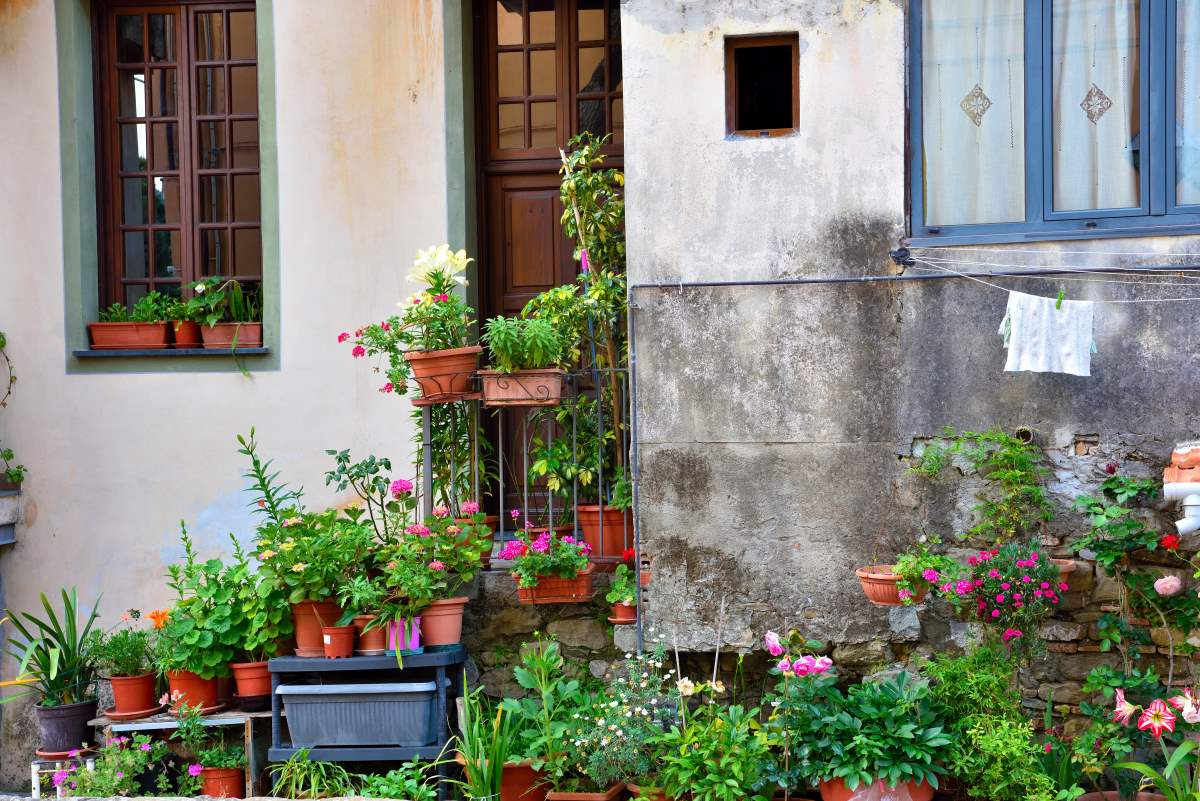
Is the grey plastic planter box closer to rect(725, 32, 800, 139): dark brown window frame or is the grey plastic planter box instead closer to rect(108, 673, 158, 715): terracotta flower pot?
rect(108, 673, 158, 715): terracotta flower pot

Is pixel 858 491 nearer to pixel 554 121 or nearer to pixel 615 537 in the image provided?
pixel 615 537

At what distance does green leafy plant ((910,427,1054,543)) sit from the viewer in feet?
17.5

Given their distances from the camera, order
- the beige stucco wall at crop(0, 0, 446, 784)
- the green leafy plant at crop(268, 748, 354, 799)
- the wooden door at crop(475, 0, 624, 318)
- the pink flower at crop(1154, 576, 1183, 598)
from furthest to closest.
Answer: the wooden door at crop(475, 0, 624, 318)
the beige stucco wall at crop(0, 0, 446, 784)
the green leafy plant at crop(268, 748, 354, 799)
the pink flower at crop(1154, 576, 1183, 598)

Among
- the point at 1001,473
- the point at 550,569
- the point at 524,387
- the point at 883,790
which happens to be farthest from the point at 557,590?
the point at 1001,473

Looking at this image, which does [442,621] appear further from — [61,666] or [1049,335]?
[1049,335]

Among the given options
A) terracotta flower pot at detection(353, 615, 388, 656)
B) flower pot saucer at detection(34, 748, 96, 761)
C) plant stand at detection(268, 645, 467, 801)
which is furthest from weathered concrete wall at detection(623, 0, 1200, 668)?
flower pot saucer at detection(34, 748, 96, 761)

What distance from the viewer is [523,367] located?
6098 millimetres

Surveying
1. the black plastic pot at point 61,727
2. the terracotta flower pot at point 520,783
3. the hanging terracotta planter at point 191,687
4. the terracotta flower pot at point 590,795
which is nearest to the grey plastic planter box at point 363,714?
the terracotta flower pot at point 520,783

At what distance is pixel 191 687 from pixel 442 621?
1423 mm

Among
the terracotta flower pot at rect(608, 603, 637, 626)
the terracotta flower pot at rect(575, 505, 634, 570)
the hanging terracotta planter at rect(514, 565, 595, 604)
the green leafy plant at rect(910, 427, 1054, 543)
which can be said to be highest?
the green leafy plant at rect(910, 427, 1054, 543)

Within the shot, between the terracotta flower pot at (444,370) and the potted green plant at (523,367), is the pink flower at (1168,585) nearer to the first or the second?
the potted green plant at (523,367)

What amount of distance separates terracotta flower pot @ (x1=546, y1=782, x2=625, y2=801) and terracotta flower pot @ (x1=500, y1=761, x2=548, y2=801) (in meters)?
0.14

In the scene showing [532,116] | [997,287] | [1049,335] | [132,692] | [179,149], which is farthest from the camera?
[179,149]

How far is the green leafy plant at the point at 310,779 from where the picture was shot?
572 cm
